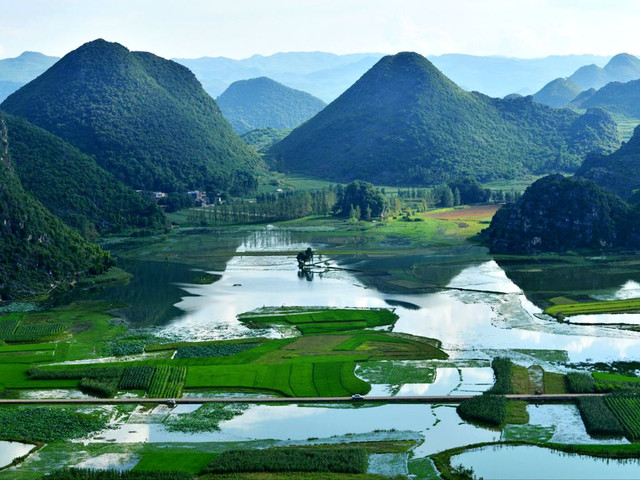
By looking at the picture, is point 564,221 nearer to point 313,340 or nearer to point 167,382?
point 313,340

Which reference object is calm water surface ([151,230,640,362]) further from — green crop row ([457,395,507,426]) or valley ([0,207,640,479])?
green crop row ([457,395,507,426])

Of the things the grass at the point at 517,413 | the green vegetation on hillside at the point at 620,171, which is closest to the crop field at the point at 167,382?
the grass at the point at 517,413

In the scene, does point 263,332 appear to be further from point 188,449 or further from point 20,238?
point 20,238

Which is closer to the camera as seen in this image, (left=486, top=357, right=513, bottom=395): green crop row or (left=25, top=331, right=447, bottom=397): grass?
(left=486, top=357, right=513, bottom=395): green crop row

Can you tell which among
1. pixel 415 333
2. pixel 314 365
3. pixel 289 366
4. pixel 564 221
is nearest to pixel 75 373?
pixel 289 366

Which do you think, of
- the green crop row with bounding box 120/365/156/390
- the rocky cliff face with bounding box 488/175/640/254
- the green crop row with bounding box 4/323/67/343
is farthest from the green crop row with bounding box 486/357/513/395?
the rocky cliff face with bounding box 488/175/640/254

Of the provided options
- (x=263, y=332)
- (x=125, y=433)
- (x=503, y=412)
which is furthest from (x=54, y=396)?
(x=503, y=412)
